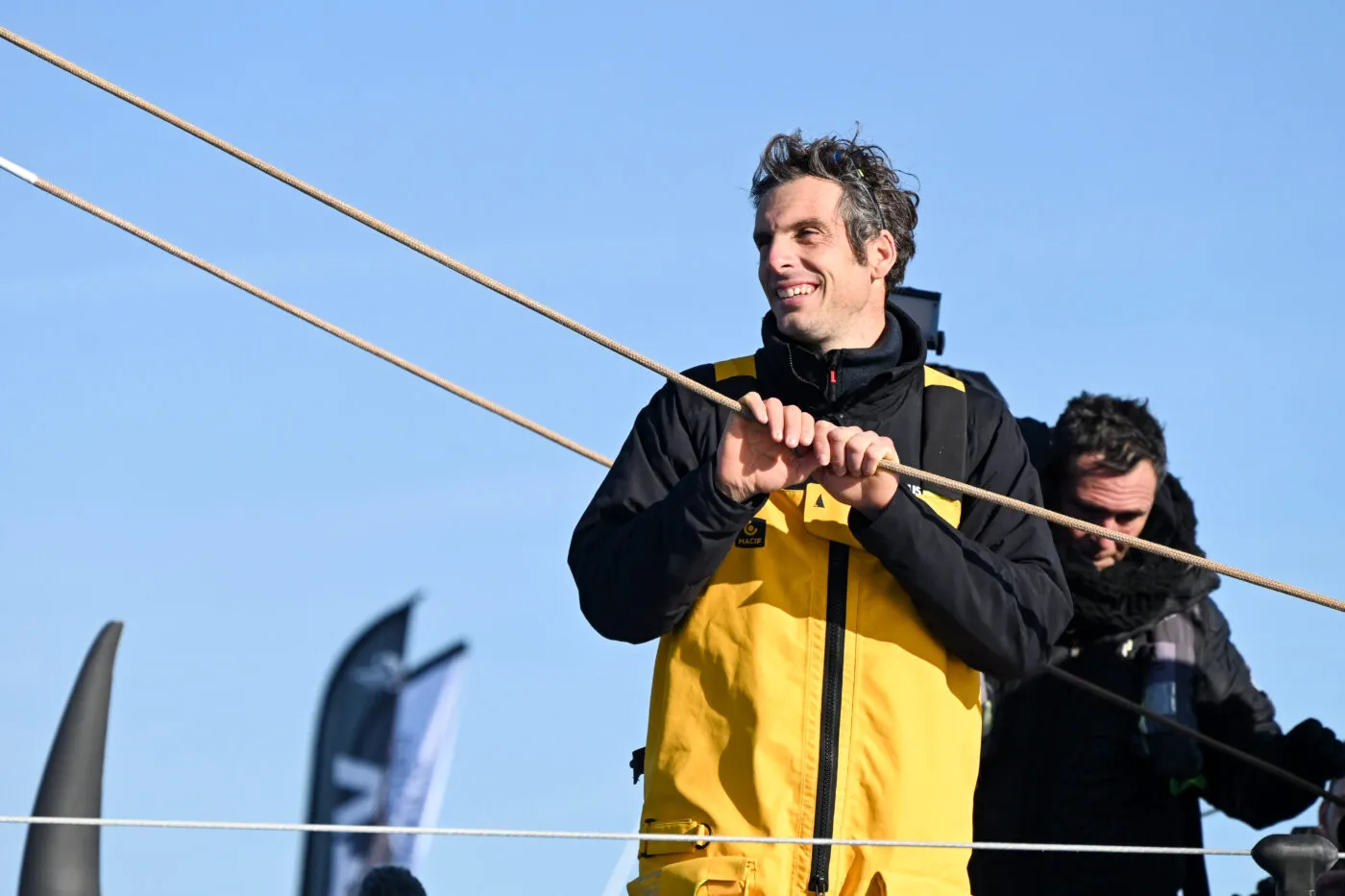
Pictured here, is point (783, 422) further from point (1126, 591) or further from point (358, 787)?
point (358, 787)

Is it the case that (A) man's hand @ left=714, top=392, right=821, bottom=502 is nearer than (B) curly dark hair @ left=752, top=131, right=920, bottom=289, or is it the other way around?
(A) man's hand @ left=714, top=392, right=821, bottom=502

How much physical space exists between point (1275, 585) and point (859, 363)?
85cm

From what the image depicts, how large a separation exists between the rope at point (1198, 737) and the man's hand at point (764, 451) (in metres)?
1.65

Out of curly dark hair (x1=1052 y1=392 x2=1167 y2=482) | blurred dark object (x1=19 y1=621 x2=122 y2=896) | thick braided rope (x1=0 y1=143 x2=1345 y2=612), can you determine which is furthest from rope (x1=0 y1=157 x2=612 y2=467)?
blurred dark object (x1=19 y1=621 x2=122 y2=896)

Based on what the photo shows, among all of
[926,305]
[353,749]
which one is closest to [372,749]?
[353,749]

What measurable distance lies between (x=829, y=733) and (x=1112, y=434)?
2.00 meters

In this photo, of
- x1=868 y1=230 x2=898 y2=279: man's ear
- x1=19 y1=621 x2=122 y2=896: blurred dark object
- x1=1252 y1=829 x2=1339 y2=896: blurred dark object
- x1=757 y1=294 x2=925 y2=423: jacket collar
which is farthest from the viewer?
x1=19 y1=621 x2=122 y2=896: blurred dark object

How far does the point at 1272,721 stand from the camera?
501cm

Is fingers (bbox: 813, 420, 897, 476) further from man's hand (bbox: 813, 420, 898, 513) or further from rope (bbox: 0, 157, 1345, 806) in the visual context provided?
rope (bbox: 0, 157, 1345, 806)

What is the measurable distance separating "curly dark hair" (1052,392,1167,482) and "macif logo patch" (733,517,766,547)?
70.7 inches

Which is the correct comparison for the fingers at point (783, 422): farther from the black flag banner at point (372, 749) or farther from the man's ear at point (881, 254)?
the black flag banner at point (372, 749)

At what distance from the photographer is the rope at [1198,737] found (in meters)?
4.76

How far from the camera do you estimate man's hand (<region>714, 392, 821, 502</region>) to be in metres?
3.29

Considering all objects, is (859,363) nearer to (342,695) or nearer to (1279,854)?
(1279,854)
